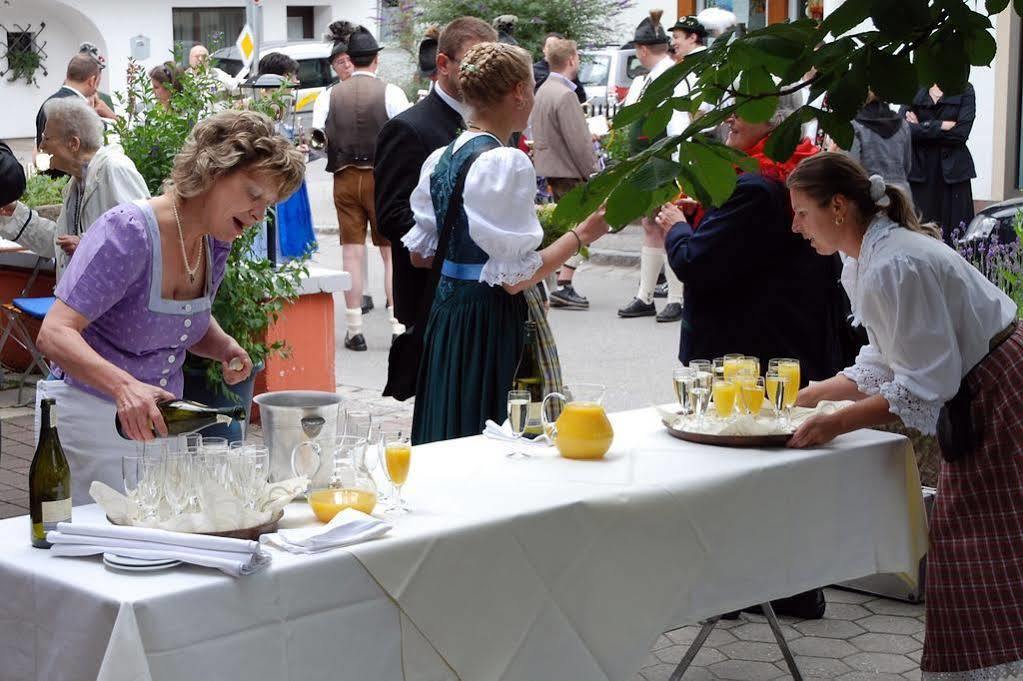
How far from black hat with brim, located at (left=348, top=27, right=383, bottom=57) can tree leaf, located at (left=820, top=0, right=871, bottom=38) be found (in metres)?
8.10

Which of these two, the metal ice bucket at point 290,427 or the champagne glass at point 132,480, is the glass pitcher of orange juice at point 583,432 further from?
the champagne glass at point 132,480

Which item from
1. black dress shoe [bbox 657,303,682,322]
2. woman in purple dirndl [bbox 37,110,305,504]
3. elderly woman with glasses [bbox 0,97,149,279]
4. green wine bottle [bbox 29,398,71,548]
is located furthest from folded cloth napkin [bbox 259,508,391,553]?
black dress shoe [bbox 657,303,682,322]

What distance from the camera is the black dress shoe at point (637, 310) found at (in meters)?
11.4

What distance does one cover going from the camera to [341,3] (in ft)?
126

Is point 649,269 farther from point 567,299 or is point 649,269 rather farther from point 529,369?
point 529,369

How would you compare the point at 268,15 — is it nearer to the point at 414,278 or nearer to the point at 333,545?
the point at 414,278

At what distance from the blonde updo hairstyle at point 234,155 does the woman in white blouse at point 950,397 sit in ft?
4.72

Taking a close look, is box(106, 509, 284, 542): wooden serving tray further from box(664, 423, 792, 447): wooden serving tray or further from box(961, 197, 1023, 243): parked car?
box(961, 197, 1023, 243): parked car

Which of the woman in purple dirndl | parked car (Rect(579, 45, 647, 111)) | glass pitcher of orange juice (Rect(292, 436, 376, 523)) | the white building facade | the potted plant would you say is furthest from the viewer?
the white building facade

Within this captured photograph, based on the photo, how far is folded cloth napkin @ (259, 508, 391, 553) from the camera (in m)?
3.06

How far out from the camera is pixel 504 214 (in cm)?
473

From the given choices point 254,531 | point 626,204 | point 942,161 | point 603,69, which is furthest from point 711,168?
point 603,69

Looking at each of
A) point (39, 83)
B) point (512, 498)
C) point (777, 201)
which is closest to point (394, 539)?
point (512, 498)

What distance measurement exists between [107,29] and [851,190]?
3411cm
